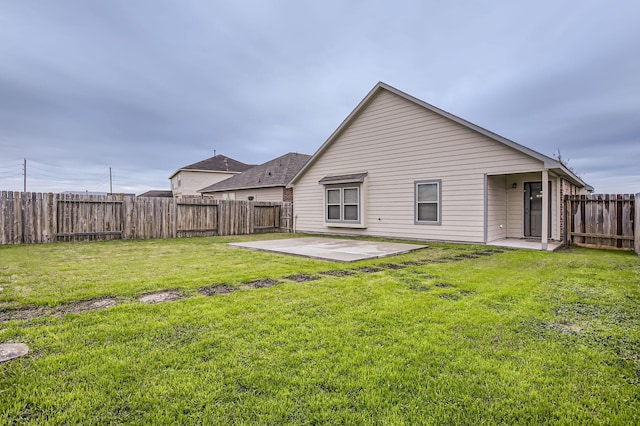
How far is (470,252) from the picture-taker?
8594 mm

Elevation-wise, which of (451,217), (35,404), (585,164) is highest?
(585,164)

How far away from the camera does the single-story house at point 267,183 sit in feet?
66.9

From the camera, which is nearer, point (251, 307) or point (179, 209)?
point (251, 307)

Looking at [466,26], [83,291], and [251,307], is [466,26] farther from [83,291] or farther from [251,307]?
[83,291]

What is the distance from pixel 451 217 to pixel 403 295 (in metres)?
7.62

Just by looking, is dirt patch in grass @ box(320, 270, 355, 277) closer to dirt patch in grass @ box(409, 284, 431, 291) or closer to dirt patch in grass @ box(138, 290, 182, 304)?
dirt patch in grass @ box(409, 284, 431, 291)

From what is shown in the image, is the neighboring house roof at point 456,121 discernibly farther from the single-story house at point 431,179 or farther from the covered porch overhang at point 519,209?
the covered porch overhang at point 519,209

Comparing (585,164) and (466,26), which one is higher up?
(466,26)

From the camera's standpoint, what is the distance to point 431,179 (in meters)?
11.4

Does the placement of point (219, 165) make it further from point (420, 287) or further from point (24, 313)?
point (420, 287)

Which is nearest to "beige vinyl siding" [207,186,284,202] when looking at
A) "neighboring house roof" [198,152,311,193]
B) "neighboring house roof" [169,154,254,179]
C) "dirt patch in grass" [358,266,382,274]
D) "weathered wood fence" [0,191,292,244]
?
"neighboring house roof" [198,152,311,193]

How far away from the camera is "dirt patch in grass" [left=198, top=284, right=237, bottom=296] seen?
4.42 meters

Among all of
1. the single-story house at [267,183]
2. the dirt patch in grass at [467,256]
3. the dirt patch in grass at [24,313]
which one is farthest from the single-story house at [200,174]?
the dirt patch in grass at [24,313]

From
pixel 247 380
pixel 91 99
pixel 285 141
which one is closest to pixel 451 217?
pixel 247 380
